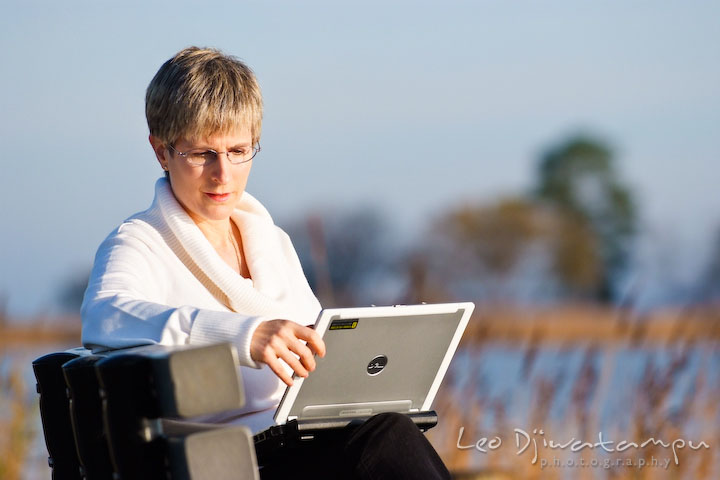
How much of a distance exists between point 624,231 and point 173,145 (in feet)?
116

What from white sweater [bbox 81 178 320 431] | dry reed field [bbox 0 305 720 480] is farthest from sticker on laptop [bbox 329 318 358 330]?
dry reed field [bbox 0 305 720 480]

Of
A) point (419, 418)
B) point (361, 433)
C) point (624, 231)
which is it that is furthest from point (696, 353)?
point (624, 231)

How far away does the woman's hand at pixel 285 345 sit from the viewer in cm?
177

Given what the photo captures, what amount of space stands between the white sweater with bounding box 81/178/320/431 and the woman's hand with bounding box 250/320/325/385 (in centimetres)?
2

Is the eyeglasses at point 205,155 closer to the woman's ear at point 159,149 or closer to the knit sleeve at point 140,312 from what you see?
the woman's ear at point 159,149

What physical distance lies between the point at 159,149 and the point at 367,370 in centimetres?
75

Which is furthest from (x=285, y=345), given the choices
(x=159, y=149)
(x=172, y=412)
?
(x=159, y=149)

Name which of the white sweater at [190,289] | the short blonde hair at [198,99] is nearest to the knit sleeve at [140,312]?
the white sweater at [190,289]

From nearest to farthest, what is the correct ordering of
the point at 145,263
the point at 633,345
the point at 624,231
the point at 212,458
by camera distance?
the point at 212,458 → the point at 145,263 → the point at 633,345 → the point at 624,231

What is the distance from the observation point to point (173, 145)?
2252 mm

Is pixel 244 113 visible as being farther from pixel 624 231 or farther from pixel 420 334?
pixel 624 231

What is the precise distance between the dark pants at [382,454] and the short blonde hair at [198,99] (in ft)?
2.45

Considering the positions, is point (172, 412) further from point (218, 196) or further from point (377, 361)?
point (218, 196)

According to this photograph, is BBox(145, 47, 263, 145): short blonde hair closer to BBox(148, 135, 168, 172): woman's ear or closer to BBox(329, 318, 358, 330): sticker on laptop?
BBox(148, 135, 168, 172): woman's ear
